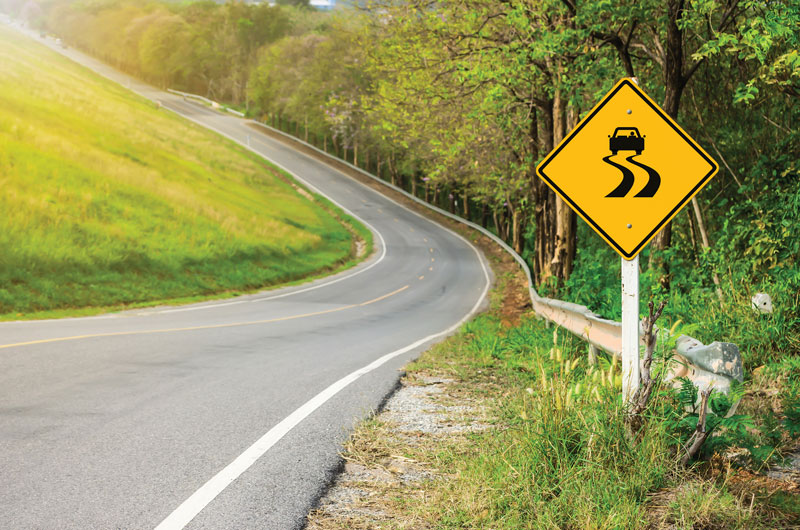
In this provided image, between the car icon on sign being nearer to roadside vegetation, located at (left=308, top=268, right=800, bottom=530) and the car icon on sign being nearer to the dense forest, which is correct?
roadside vegetation, located at (left=308, top=268, right=800, bottom=530)

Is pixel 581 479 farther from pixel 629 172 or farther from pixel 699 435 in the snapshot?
pixel 629 172

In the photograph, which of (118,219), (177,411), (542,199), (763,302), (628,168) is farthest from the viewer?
(118,219)

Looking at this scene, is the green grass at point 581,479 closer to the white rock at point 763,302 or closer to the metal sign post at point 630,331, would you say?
the metal sign post at point 630,331

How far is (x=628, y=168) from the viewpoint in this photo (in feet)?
16.9

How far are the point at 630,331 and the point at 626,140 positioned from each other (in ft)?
4.75

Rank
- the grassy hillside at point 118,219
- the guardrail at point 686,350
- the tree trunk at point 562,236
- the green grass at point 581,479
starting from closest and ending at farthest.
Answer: the green grass at point 581,479
the guardrail at point 686,350
the tree trunk at point 562,236
the grassy hillside at point 118,219

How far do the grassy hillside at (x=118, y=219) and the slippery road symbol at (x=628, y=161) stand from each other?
1589 centimetres

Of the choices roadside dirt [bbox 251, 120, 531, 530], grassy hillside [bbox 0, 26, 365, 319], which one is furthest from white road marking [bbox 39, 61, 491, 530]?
grassy hillside [bbox 0, 26, 365, 319]

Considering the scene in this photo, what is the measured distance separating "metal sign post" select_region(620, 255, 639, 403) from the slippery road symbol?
0.53 m

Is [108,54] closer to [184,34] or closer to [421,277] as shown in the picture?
[184,34]

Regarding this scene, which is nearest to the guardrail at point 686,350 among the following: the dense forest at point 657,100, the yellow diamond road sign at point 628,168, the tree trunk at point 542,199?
the dense forest at point 657,100

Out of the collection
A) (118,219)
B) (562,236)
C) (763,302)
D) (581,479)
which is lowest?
(118,219)

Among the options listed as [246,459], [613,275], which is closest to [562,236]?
[613,275]

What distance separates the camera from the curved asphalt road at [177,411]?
4160 mm
